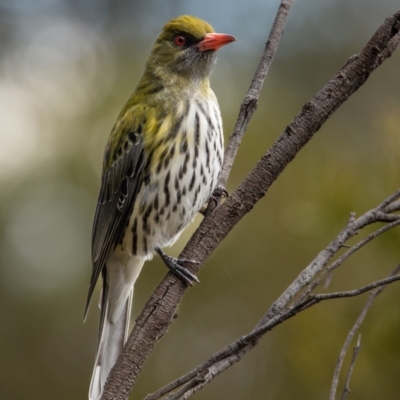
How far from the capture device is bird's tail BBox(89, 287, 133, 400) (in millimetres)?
2994

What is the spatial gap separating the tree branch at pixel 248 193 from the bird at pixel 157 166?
79cm

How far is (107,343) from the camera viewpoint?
→ 3.28 m

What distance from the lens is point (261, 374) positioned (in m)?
4.20

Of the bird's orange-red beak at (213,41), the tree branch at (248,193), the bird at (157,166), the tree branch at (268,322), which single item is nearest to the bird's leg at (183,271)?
the tree branch at (248,193)

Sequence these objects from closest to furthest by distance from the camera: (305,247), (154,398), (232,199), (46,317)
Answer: (154,398) → (232,199) → (305,247) → (46,317)

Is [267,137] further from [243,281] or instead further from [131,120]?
[131,120]

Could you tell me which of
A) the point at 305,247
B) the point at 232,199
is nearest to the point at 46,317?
the point at 305,247

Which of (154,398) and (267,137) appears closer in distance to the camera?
(154,398)

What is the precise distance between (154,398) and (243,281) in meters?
2.63

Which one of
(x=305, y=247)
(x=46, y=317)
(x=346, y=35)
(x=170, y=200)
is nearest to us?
(x=170, y=200)

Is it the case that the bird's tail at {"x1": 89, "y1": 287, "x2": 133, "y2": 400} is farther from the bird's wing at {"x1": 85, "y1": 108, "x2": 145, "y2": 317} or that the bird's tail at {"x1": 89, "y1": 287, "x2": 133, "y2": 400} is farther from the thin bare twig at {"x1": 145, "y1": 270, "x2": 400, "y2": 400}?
the thin bare twig at {"x1": 145, "y1": 270, "x2": 400, "y2": 400}

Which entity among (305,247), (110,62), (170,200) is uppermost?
(110,62)

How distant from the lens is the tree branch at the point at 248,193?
2164mm

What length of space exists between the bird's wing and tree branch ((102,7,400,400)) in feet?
3.33
